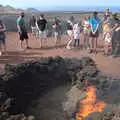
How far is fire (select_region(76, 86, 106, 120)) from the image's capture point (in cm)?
783

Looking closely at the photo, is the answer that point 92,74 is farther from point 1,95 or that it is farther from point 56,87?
point 1,95

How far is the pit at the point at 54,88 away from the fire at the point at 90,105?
0.18ft

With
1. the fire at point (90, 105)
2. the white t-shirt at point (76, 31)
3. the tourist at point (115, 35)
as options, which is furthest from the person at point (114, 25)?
the fire at point (90, 105)

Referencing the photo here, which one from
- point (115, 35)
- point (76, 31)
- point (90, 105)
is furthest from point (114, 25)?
point (90, 105)

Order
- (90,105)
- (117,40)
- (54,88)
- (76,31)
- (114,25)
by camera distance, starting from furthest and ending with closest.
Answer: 1. (76,31)
2. (117,40)
3. (114,25)
4. (54,88)
5. (90,105)

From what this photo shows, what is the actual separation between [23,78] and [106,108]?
2.68 metres

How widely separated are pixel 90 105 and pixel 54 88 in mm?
1854

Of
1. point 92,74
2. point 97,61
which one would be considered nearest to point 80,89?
point 92,74

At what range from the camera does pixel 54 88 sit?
9.88 m

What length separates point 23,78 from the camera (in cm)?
952

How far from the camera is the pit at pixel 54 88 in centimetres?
824

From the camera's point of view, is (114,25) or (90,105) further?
(114,25)

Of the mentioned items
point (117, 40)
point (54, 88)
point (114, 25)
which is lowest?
point (54, 88)

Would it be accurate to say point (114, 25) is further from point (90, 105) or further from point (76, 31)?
point (90, 105)
